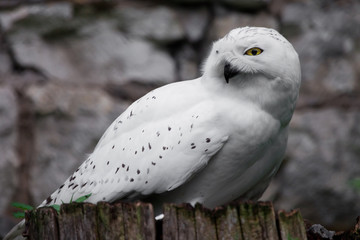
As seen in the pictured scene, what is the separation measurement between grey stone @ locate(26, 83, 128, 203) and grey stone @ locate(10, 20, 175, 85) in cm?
12

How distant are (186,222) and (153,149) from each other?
2.35ft

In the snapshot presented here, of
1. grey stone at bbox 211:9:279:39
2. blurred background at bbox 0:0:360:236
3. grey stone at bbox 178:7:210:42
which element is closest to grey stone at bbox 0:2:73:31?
blurred background at bbox 0:0:360:236

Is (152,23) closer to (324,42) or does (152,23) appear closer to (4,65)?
(4,65)

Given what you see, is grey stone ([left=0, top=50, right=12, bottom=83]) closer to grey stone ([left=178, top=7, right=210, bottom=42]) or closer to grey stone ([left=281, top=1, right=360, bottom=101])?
grey stone ([left=178, top=7, right=210, bottom=42])

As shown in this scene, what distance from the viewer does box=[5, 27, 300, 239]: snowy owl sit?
2.91 metres

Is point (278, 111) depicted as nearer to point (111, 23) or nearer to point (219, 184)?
point (219, 184)

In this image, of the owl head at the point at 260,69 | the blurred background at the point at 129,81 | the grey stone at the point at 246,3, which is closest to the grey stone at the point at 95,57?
the blurred background at the point at 129,81

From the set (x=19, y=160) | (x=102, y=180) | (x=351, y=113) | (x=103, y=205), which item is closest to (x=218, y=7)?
(x=351, y=113)

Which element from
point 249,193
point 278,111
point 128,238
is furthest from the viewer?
point 249,193

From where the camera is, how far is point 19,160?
450 cm

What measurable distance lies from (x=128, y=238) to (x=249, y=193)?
3.54 feet

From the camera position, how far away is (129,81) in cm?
456

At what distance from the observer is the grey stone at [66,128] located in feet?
14.6

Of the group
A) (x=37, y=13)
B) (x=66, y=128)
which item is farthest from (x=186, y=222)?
(x=37, y=13)
